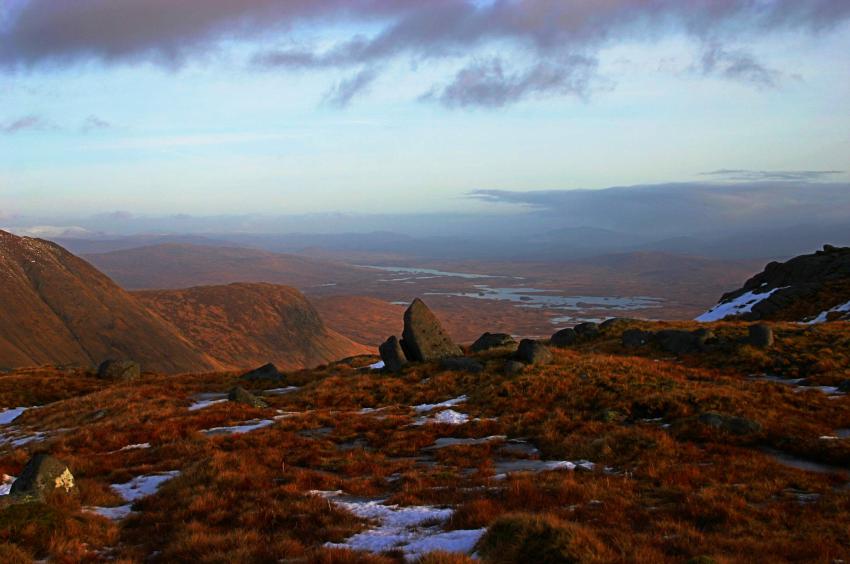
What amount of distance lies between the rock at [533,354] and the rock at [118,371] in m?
31.7

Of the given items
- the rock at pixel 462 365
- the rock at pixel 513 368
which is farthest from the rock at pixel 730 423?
the rock at pixel 462 365

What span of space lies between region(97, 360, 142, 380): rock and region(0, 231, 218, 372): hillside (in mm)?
97684

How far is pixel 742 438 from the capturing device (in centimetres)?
1734

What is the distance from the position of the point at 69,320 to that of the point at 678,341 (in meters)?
178

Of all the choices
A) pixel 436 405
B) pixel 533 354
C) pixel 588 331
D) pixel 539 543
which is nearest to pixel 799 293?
pixel 588 331

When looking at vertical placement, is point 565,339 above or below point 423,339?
below

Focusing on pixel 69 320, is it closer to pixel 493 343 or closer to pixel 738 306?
pixel 493 343

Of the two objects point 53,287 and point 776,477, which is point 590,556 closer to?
point 776,477

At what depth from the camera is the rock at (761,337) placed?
3119 cm

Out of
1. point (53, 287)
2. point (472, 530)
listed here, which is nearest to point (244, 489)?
point (472, 530)

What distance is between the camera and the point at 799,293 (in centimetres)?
5434

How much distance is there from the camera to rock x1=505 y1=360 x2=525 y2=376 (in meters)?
27.3

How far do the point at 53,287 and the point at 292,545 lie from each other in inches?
8028

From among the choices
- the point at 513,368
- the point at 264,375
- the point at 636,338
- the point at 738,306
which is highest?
the point at 513,368
